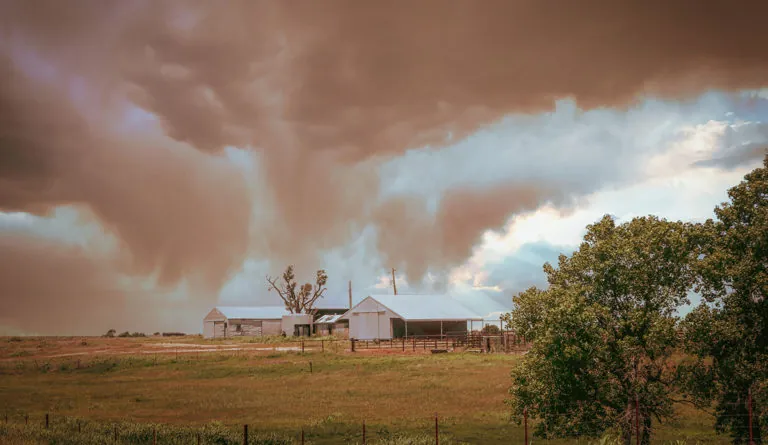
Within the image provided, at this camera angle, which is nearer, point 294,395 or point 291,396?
point 291,396

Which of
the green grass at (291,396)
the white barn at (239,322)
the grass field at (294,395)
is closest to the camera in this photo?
the green grass at (291,396)

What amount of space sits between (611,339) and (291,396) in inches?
865

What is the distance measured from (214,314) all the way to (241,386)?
83.5 m

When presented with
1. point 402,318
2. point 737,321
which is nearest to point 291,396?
point 737,321

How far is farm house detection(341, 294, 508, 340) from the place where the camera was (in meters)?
85.1

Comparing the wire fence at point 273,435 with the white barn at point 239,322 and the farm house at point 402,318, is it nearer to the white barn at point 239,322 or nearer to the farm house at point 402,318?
A: the farm house at point 402,318

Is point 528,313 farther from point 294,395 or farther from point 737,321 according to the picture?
point 294,395

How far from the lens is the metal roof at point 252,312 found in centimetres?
12425

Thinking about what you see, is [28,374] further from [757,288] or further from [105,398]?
[757,288]

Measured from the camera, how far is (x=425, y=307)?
8975 centimetres

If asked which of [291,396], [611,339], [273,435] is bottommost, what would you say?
[291,396]

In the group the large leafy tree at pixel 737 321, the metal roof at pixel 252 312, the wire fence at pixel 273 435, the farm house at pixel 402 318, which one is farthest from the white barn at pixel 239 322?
the large leafy tree at pixel 737 321

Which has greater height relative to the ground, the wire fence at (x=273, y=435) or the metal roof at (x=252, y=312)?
the metal roof at (x=252, y=312)

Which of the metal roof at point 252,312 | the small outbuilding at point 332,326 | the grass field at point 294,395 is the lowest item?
the grass field at point 294,395
